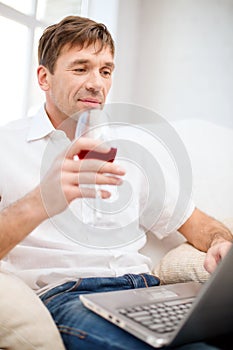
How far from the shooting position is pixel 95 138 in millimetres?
1117

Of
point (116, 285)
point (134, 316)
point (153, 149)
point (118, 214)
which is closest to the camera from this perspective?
point (134, 316)

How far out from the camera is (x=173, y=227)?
1.63 metres

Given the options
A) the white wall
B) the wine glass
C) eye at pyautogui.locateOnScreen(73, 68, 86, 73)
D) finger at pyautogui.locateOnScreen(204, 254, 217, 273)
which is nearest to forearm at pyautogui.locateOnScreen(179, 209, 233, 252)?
finger at pyautogui.locateOnScreen(204, 254, 217, 273)

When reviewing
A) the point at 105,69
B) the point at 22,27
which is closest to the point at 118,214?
the point at 105,69

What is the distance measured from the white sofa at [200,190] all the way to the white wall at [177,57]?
28 cm

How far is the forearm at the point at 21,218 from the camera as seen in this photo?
1106 millimetres

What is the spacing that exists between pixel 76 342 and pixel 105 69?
2.97 feet

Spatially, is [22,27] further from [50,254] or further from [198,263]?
[198,263]

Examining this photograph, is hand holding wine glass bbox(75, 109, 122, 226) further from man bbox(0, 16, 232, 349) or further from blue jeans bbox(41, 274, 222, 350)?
blue jeans bbox(41, 274, 222, 350)

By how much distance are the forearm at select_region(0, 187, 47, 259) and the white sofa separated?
1.92ft

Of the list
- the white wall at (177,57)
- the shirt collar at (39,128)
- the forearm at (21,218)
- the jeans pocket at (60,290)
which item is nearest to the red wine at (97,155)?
the forearm at (21,218)

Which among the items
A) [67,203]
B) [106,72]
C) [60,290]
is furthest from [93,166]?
[106,72]

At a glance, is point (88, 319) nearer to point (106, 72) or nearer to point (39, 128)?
point (39, 128)

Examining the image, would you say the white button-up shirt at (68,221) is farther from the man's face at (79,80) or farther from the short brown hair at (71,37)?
the short brown hair at (71,37)
